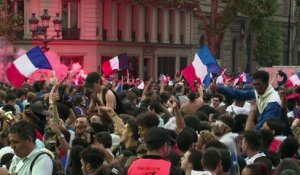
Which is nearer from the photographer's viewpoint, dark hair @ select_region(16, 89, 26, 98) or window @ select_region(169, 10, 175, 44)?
dark hair @ select_region(16, 89, 26, 98)

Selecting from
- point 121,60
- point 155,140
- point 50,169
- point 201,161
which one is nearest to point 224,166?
point 201,161

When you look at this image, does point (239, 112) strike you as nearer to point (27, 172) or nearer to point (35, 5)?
point (27, 172)

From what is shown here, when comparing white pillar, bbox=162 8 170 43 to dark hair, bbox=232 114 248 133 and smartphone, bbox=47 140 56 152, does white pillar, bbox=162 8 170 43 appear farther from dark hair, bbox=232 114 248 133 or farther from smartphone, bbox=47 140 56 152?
smartphone, bbox=47 140 56 152

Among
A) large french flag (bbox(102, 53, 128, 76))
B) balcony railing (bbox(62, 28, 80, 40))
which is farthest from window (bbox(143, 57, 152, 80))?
→ large french flag (bbox(102, 53, 128, 76))

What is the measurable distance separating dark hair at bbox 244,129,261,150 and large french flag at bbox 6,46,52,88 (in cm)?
931

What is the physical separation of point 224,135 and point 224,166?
2040mm

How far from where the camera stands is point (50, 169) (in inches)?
301

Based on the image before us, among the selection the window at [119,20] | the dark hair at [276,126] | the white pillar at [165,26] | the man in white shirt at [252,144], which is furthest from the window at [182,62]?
the man in white shirt at [252,144]

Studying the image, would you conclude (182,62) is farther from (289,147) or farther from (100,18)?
(289,147)

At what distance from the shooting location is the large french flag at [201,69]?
67.6ft

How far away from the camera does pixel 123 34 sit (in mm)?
53906

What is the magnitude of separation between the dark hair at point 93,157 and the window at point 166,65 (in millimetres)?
49006

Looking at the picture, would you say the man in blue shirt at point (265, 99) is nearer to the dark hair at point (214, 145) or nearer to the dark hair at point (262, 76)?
the dark hair at point (262, 76)

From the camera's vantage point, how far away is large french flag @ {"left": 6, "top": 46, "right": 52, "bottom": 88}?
59.5 feet
